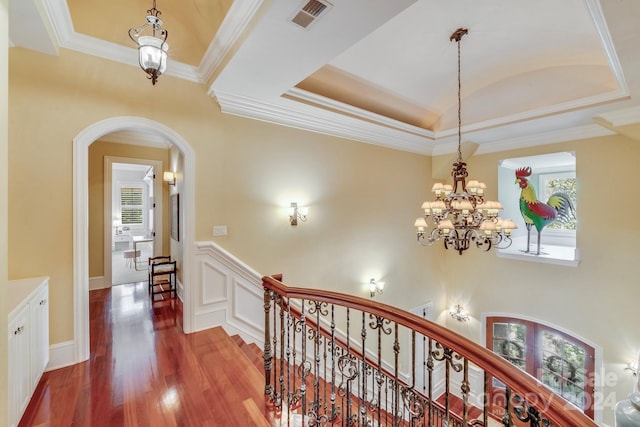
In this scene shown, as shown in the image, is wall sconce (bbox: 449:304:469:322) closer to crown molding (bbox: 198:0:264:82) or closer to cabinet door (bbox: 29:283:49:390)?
crown molding (bbox: 198:0:264:82)

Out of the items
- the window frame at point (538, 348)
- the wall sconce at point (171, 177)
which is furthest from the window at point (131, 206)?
the window frame at point (538, 348)

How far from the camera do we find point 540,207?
4602mm

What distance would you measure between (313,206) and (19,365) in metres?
3.18

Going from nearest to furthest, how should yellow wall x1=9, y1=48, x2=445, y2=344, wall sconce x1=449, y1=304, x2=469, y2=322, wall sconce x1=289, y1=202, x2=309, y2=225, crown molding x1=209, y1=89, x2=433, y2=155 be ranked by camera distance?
yellow wall x1=9, y1=48, x2=445, y2=344 < crown molding x1=209, y1=89, x2=433, y2=155 < wall sconce x1=289, y1=202, x2=309, y2=225 < wall sconce x1=449, y1=304, x2=469, y2=322

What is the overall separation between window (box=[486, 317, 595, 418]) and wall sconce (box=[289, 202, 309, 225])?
4.27 meters

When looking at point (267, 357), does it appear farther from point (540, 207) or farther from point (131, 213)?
point (131, 213)

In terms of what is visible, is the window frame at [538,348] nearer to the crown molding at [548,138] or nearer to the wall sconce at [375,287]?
the wall sconce at [375,287]

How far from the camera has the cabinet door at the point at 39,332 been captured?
2.00m

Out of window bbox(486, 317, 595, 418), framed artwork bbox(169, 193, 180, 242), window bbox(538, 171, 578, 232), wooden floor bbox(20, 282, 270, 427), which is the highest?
window bbox(538, 171, 578, 232)

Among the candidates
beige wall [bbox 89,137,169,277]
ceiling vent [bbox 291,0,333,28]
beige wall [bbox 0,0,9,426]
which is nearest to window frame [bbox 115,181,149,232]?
beige wall [bbox 89,137,169,277]

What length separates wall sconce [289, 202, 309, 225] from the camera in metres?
3.74

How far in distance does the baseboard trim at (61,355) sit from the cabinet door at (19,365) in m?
→ 0.53

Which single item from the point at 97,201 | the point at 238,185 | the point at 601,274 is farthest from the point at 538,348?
the point at 97,201

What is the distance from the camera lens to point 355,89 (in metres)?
4.03
